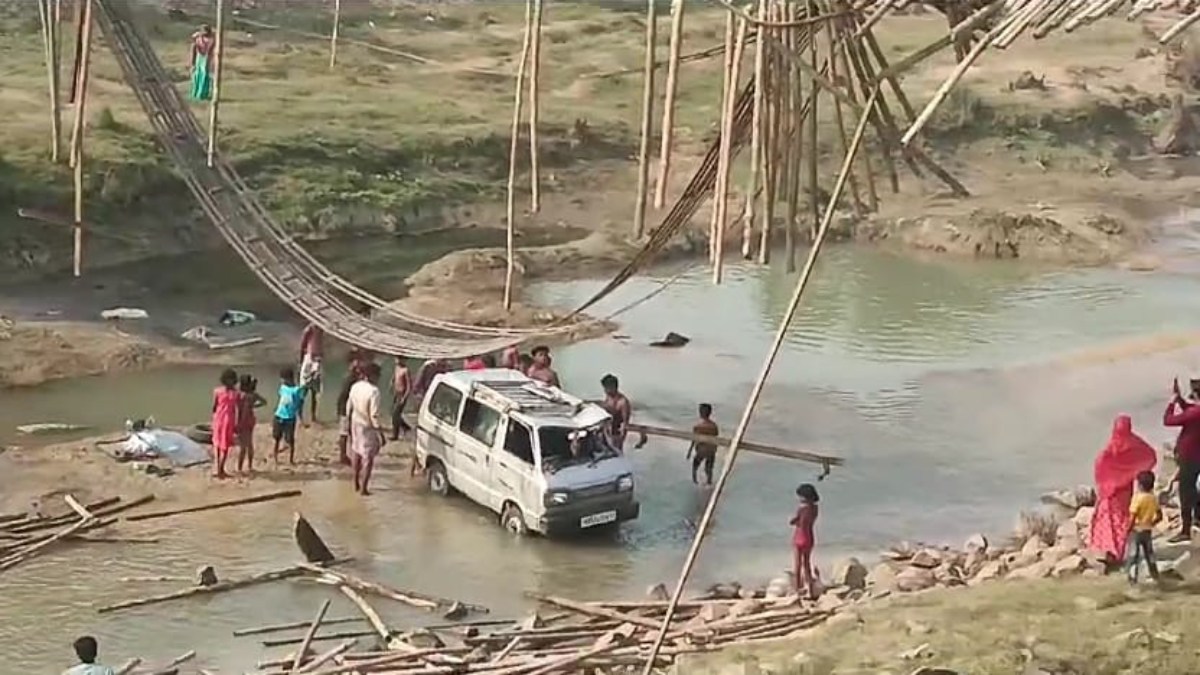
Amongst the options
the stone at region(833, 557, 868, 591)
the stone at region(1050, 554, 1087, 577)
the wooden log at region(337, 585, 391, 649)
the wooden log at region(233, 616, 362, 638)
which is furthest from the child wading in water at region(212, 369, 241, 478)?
the stone at region(1050, 554, 1087, 577)

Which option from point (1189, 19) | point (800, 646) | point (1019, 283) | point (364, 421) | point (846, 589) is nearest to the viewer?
point (1189, 19)

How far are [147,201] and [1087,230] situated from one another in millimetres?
14597

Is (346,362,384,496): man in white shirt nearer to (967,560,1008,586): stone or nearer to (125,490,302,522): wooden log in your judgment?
(125,490,302,522): wooden log

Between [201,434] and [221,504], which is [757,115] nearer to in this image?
[221,504]

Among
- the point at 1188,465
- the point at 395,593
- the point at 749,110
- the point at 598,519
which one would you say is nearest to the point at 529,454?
the point at 598,519

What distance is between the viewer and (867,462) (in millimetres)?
16578

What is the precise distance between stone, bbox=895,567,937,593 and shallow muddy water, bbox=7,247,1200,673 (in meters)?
1.61

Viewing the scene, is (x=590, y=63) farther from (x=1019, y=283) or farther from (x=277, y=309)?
(x=277, y=309)

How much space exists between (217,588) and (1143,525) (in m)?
6.55

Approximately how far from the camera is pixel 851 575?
1266 centimetres

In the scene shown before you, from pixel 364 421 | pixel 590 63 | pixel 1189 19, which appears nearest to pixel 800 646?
pixel 1189 19

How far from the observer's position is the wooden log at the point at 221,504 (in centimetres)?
1416

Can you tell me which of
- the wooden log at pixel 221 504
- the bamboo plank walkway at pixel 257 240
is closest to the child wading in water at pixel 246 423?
the wooden log at pixel 221 504

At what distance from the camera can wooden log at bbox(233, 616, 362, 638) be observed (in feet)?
39.0
